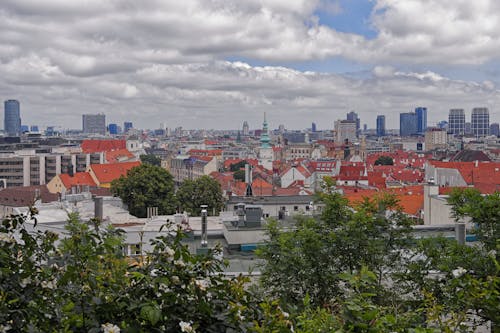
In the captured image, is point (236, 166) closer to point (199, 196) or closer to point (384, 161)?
point (384, 161)

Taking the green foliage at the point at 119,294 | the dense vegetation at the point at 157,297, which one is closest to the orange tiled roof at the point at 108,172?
the dense vegetation at the point at 157,297

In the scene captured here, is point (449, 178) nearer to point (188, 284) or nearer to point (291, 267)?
point (291, 267)

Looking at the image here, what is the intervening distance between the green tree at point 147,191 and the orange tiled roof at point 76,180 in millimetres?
26524

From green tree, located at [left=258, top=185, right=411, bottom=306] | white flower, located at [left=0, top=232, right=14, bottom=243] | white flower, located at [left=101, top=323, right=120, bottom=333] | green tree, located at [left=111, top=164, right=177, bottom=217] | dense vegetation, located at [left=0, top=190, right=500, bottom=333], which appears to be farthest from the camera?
green tree, located at [left=111, top=164, right=177, bottom=217]

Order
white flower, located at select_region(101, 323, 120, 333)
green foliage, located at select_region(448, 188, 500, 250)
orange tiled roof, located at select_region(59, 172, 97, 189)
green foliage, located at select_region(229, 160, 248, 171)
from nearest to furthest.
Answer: white flower, located at select_region(101, 323, 120, 333), green foliage, located at select_region(448, 188, 500, 250), orange tiled roof, located at select_region(59, 172, 97, 189), green foliage, located at select_region(229, 160, 248, 171)

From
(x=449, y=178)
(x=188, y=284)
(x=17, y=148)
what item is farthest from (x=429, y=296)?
(x=17, y=148)

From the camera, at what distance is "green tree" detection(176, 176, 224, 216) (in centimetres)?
5269

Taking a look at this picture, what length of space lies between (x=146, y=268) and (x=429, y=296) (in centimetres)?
226

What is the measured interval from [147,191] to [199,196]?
15.1 ft

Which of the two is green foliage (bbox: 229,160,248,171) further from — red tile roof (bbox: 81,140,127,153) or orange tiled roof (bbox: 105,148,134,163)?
red tile roof (bbox: 81,140,127,153)

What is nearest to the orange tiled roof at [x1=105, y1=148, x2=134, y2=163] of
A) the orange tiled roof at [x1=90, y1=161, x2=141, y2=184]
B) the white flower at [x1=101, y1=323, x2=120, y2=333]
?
the orange tiled roof at [x1=90, y1=161, x2=141, y2=184]

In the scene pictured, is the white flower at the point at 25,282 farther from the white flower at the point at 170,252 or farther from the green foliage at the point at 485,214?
the green foliage at the point at 485,214

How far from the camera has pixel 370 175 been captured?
304 feet

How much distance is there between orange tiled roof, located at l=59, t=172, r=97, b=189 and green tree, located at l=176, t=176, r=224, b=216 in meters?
28.0
